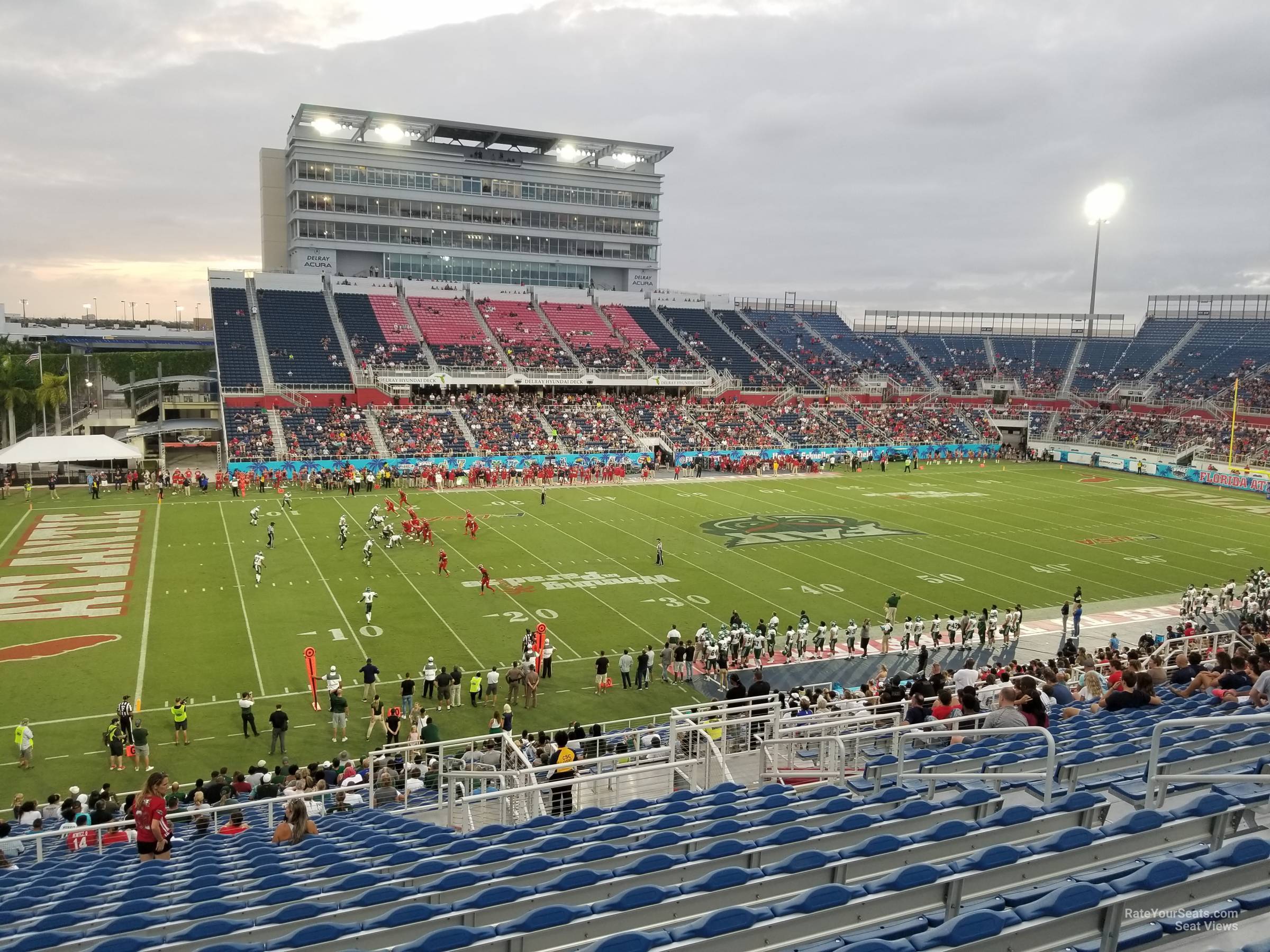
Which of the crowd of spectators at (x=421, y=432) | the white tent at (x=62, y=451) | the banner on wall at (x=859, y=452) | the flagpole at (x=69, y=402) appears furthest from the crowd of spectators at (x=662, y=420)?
the flagpole at (x=69, y=402)

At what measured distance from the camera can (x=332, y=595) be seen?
26797mm

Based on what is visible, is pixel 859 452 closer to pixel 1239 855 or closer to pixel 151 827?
pixel 151 827

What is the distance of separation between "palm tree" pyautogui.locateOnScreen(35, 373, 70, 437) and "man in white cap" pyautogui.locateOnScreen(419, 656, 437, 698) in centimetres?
3666

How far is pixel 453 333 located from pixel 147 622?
139 feet

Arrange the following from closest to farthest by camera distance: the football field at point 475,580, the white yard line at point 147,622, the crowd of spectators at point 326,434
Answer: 1. the football field at point 475,580
2. the white yard line at point 147,622
3. the crowd of spectators at point 326,434

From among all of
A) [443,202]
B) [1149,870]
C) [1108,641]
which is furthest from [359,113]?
[1149,870]

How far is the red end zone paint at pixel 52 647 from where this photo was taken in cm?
2148

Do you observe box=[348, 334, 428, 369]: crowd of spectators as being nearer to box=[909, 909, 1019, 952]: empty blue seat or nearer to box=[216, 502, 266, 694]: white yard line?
box=[216, 502, 266, 694]: white yard line

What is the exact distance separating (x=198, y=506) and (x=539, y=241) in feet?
A: 135

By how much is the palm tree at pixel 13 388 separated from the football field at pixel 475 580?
21.3 ft

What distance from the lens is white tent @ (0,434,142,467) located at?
39.7 m

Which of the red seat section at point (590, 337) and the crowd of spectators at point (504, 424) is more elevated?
the red seat section at point (590, 337)

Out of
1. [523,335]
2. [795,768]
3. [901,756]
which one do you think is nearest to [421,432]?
[523,335]

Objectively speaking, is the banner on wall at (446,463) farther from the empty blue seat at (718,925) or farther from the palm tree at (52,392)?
the empty blue seat at (718,925)
